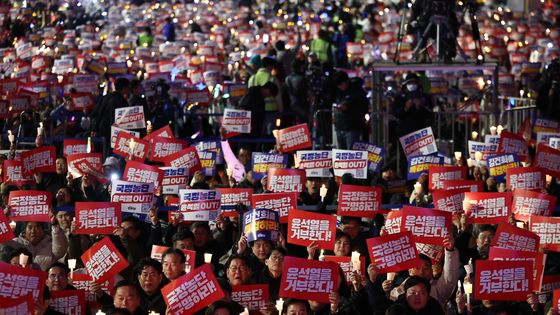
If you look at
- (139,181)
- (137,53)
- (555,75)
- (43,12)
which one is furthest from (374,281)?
(43,12)

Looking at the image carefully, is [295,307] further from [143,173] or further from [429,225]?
[143,173]

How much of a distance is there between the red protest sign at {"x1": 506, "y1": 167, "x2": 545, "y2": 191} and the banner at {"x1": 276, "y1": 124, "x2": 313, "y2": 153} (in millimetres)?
3448

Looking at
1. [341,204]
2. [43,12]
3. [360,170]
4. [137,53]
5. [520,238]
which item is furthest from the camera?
[43,12]

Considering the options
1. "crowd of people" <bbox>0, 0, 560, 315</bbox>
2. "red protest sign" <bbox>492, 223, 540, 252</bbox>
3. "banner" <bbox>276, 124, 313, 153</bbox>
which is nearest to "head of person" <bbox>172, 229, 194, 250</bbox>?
"crowd of people" <bbox>0, 0, 560, 315</bbox>

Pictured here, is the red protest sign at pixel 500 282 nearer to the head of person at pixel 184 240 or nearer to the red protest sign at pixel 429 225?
the red protest sign at pixel 429 225

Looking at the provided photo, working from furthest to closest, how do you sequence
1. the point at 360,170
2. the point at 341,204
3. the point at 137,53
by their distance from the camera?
the point at 137,53, the point at 360,170, the point at 341,204

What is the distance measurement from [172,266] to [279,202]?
197 centimetres

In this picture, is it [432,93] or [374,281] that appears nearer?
[374,281]

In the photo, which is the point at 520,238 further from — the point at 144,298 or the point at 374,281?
the point at 144,298

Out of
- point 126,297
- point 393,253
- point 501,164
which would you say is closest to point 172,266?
point 126,297

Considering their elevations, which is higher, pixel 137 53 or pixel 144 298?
pixel 137 53

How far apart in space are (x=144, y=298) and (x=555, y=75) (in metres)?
13.5

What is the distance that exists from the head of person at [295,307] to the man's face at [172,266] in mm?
1060

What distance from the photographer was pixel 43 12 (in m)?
48.4
